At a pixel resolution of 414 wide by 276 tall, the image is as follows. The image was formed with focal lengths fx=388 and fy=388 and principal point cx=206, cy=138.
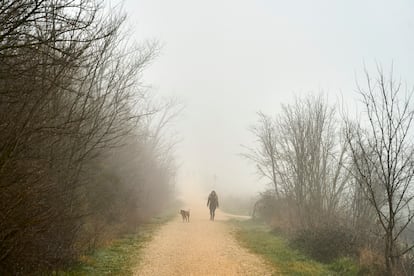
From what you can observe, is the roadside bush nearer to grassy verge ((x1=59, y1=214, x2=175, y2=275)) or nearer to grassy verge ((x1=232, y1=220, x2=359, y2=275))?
grassy verge ((x1=232, y1=220, x2=359, y2=275))

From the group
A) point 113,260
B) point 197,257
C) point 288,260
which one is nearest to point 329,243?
point 288,260

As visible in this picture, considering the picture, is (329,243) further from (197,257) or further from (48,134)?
(48,134)

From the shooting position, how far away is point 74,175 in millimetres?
10805

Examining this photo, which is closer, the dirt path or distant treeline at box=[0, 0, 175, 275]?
distant treeline at box=[0, 0, 175, 275]

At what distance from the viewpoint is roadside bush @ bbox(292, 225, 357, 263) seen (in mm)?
12172

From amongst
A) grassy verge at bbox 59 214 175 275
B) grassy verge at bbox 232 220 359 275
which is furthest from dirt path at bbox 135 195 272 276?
grassy verge at bbox 232 220 359 275

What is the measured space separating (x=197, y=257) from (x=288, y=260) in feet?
9.13

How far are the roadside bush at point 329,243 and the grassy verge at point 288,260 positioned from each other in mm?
374

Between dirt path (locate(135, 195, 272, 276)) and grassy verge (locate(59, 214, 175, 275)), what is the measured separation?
1.06ft

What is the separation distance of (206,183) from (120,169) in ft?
298

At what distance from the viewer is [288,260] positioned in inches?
465

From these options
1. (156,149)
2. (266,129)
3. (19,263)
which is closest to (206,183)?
(156,149)

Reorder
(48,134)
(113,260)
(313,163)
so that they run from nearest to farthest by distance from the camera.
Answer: (48,134) → (113,260) → (313,163)

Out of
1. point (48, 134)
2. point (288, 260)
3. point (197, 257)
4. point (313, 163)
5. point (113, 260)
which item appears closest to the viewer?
point (48, 134)
